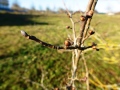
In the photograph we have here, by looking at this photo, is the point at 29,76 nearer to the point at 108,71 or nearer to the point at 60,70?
the point at 60,70

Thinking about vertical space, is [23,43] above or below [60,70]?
above

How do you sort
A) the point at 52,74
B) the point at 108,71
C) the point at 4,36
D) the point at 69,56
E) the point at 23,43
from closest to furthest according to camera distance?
the point at 52,74 < the point at 108,71 < the point at 69,56 < the point at 23,43 < the point at 4,36

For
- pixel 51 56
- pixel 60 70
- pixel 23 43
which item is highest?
pixel 23 43

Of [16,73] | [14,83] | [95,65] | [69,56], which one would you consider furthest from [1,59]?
[95,65]

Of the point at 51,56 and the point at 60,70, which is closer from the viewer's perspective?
the point at 60,70

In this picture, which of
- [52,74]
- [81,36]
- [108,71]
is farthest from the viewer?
[108,71]

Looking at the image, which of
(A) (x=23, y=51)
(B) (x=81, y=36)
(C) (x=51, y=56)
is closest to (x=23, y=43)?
(A) (x=23, y=51)

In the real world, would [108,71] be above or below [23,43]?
below

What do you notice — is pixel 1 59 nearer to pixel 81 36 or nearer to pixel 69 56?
pixel 69 56

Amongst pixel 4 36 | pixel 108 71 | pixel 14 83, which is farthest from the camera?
pixel 4 36
